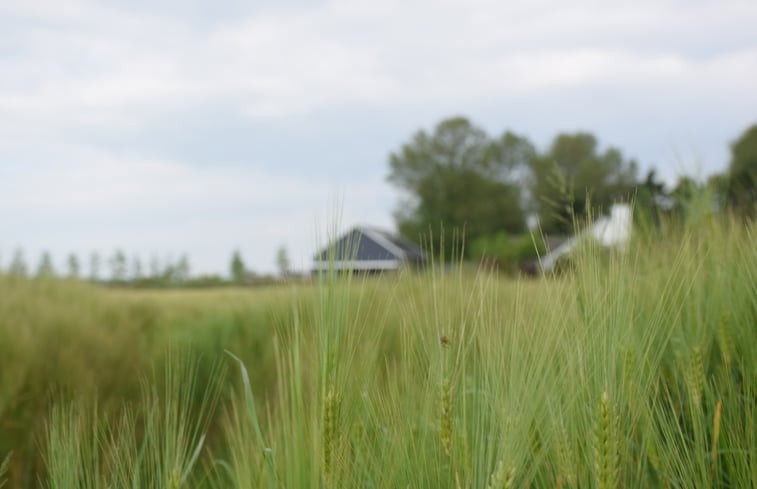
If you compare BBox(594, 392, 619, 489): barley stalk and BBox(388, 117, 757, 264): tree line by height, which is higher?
BBox(388, 117, 757, 264): tree line

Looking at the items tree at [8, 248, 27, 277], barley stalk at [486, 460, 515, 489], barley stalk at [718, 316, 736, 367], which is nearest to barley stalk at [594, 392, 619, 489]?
barley stalk at [486, 460, 515, 489]

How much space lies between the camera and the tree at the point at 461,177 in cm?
3244

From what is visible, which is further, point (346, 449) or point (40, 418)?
point (40, 418)

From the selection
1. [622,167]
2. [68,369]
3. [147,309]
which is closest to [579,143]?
[622,167]

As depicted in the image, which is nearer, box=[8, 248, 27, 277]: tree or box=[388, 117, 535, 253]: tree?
box=[8, 248, 27, 277]: tree

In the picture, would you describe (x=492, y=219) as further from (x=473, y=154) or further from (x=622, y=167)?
(x=622, y=167)

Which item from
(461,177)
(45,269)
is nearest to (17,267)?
(45,269)

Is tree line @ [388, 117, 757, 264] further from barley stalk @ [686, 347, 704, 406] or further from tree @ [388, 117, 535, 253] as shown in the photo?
barley stalk @ [686, 347, 704, 406]

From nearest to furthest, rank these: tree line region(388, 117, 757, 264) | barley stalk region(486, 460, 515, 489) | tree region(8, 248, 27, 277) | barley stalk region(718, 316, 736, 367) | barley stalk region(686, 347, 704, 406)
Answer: barley stalk region(486, 460, 515, 489) < barley stalk region(686, 347, 704, 406) < barley stalk region(718, 316, 736, 367) < tree region(8, 248, 27, 277) < tree line region(388, 117, 757, 264)

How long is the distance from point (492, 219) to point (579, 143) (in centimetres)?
833

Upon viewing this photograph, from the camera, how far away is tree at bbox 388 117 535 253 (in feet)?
106

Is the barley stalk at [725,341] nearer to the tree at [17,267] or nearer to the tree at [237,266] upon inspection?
the tree at [17,267]

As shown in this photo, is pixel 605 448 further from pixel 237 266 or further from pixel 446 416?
pixel 237 266

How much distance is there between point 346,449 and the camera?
0.90 meters
